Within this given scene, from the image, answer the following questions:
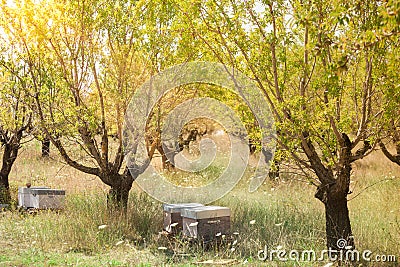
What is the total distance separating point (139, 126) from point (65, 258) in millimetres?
2291

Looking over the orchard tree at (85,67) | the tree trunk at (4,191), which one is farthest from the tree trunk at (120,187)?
the tree trunk at (4,191)

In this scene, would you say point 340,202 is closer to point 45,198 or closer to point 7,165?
point 45,198

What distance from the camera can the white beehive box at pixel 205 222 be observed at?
19.4ft

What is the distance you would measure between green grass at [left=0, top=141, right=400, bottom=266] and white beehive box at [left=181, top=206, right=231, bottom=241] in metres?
0.14

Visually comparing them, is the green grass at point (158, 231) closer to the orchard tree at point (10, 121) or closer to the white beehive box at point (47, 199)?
the white beehive box at point (47, 199)

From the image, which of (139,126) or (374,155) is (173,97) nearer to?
(139,126)

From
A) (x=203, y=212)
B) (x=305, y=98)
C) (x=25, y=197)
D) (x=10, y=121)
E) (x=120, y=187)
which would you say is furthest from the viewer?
(x=10, y=121)

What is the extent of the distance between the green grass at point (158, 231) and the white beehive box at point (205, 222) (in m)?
0.14

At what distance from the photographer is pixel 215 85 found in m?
7.61

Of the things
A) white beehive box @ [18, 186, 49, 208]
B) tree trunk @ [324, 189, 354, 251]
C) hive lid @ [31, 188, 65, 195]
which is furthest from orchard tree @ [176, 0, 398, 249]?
white beehive box @ [18, 186, 49, 208]

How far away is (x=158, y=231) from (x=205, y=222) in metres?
Answer: 1.27

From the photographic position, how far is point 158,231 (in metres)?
6.99

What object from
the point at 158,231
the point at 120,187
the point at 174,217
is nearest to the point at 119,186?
the point at 120,187

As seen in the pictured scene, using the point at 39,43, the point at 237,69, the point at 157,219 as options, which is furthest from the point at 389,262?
the point at 39,43
